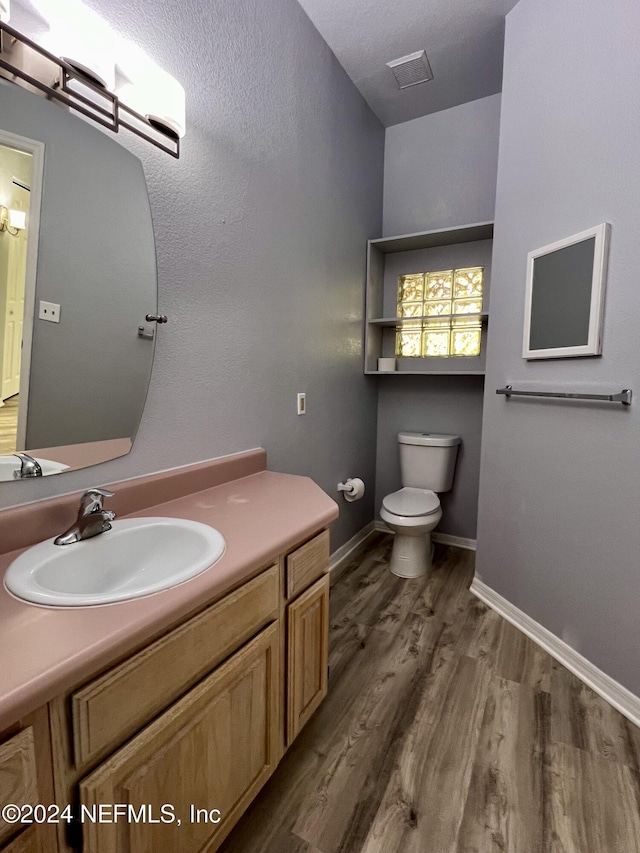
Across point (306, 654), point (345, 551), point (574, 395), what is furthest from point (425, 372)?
point (306, 654)

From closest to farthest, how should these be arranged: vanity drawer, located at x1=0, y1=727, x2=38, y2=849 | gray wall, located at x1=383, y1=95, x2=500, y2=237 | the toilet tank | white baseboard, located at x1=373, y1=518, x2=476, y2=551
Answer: vanity drawer, located at x1=0, y1=727, x2=38, y2=849
gray wall, located at x1=383, y1=95, x2=500, y2=237
the toilet tank
white baseboard, located at x1=373, y1=518, x2=476, y2=551

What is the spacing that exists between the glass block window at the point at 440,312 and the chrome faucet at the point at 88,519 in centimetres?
217

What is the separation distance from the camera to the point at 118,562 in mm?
1072

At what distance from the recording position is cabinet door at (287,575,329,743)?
1.20 m

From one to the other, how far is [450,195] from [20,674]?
3.12 meters

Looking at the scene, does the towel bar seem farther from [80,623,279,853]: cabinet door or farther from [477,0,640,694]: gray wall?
[80,623,279,853]: cabinet door

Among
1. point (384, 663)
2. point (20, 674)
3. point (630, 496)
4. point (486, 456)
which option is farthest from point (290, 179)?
point (384, 663)

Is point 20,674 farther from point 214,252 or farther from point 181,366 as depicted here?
point 214,252

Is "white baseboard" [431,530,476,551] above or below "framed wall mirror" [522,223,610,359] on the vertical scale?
below

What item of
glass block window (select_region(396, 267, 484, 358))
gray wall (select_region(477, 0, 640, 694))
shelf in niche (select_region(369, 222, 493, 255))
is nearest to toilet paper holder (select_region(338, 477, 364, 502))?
gray wall (select_region(477, 0, 640, 694))

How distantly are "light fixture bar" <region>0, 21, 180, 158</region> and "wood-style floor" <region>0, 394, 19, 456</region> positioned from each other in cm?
70

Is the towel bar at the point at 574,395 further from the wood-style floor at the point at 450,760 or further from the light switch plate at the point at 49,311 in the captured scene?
the light switch plate at the point at 49,311

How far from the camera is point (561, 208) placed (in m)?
1.78

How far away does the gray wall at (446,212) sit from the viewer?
268 cm
